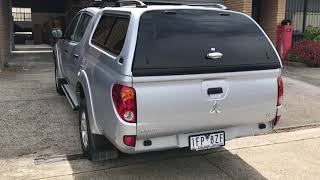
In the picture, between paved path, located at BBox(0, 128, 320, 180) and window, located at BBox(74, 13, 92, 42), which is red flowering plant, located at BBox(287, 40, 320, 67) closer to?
paved path, located at BBox(0, 128, 320, 180)

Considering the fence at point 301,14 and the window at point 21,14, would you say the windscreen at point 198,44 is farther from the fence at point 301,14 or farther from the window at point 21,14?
the window at point 21,14

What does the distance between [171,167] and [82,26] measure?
103 inches

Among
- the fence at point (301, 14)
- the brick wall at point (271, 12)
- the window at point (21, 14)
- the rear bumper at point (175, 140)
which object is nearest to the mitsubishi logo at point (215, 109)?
the rear bumper at point (175, 140)

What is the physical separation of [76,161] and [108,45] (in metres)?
1.46

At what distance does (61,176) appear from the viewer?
179 inches

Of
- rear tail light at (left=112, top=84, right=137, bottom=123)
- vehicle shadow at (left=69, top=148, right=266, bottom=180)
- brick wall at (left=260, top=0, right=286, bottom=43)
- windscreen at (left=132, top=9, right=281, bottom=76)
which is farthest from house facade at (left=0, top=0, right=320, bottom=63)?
rear tail light at (left=112, top=84, right=137, bottom=123)

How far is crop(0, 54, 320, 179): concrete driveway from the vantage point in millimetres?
4855

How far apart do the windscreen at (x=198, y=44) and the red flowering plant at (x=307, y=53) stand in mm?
9255

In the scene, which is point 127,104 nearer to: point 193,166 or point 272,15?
point 193,166

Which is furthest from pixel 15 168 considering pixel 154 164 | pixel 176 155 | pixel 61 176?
pixel 176 155

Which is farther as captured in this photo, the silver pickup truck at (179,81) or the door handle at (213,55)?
the door handle at (213,55)

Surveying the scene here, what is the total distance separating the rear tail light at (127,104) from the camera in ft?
12.4

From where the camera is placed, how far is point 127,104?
12.4 ft

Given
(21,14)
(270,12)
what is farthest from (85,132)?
(21,14)
